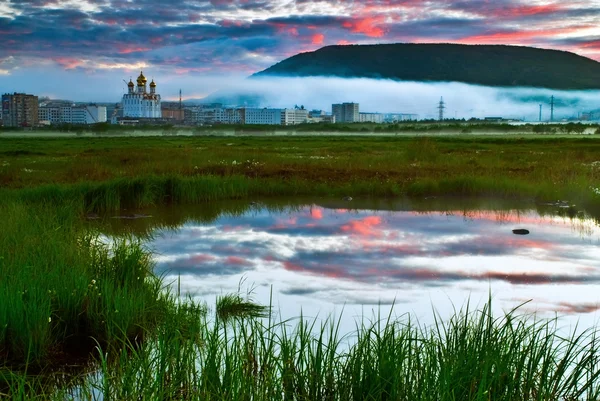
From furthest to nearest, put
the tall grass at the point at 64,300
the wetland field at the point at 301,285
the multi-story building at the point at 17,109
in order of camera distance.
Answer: the multi-story building at the point at 17,109
the tall grass at the point at 64,300
the wetland field at the point at 301,285

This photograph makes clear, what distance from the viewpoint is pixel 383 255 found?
10.8 m

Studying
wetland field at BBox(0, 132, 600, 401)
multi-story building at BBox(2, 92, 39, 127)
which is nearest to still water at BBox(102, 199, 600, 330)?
wetland field at BBox(0, 132, 600, 401)

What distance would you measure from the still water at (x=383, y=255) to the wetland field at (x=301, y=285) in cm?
5

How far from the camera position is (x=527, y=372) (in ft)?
14.5

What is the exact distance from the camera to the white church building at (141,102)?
181 m

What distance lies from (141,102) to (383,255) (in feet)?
588

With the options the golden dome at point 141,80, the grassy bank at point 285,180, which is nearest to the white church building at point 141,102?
the golden dome at point 141,80

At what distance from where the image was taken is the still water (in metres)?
8.02

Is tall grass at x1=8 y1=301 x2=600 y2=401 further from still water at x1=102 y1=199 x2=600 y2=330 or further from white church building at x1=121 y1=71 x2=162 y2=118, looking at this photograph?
white church building at x1=121 y1=71 x2=162 y2=118

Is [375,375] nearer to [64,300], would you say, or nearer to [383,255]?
[64,300]

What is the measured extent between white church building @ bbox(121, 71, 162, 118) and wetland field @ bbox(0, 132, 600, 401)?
540ft

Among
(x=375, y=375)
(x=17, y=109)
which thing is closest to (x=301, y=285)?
(x=375, y=375)

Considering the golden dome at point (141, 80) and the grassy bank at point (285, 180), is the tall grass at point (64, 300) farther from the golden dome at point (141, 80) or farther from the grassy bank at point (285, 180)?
the golden dome at point (141, 80)

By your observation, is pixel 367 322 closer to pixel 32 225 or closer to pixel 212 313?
pixel 212 313
